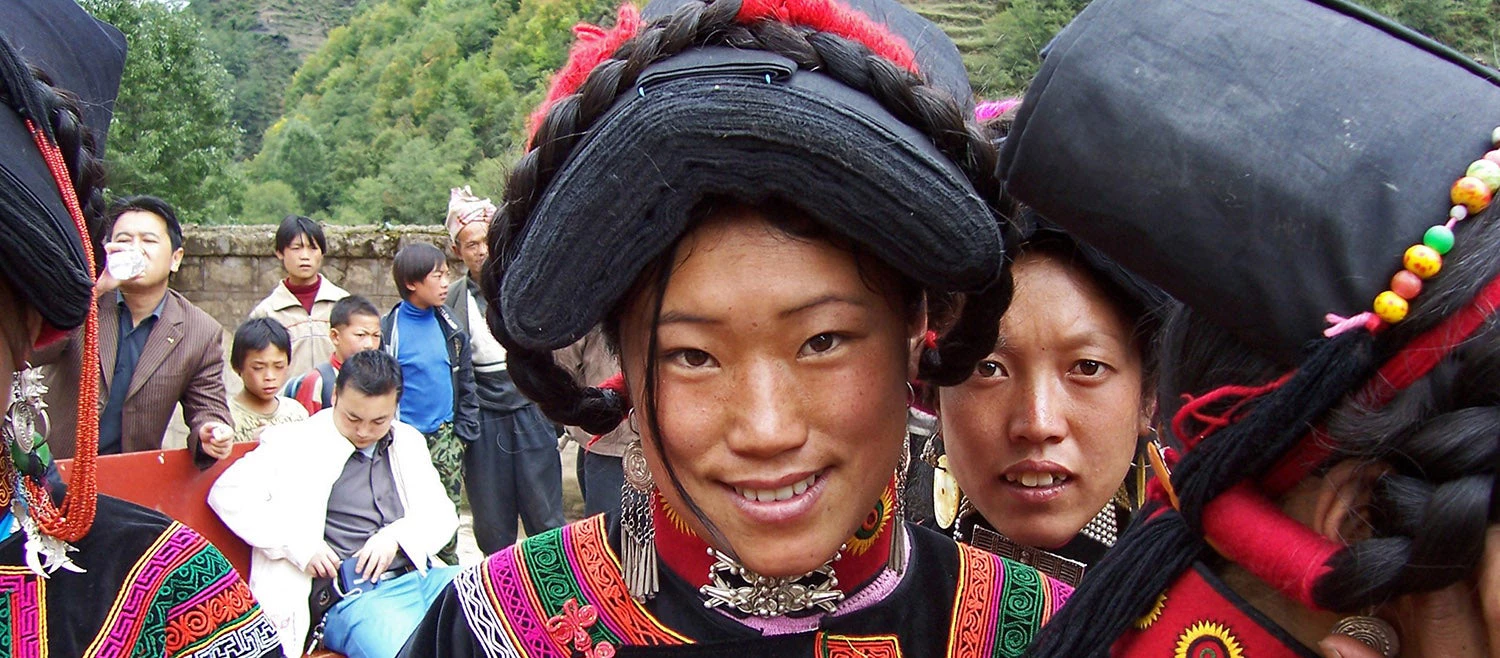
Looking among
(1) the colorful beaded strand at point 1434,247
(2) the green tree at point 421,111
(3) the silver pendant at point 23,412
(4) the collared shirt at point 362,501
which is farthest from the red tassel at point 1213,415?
(2) the green tree at point 421,111

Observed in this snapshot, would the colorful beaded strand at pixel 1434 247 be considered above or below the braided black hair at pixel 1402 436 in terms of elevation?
above

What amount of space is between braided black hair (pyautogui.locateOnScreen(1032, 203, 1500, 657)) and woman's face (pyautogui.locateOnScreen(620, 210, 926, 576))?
0.49 meters

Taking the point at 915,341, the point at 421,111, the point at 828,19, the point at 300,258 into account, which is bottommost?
the point at 421,111

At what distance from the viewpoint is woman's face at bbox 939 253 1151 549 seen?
77.8 inches

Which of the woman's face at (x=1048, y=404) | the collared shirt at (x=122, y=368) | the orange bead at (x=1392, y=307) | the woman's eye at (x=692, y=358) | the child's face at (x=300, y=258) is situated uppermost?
the orange bead at (x=1392, y=307)

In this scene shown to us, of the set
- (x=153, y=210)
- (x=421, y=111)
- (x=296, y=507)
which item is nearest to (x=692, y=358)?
(x=296, y=507)

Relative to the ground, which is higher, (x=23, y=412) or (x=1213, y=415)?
(x=23, y=412)

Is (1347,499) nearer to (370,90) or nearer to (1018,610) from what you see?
(1018,610)

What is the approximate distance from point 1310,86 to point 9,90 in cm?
174

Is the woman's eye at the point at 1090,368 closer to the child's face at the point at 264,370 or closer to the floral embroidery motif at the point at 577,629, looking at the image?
the floral embroidery motif at the point at 577,629

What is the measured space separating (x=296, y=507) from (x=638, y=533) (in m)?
2.98

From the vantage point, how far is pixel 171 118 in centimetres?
2367

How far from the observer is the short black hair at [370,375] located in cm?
471

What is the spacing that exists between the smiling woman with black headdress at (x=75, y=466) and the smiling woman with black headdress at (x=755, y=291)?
0.55 meters
